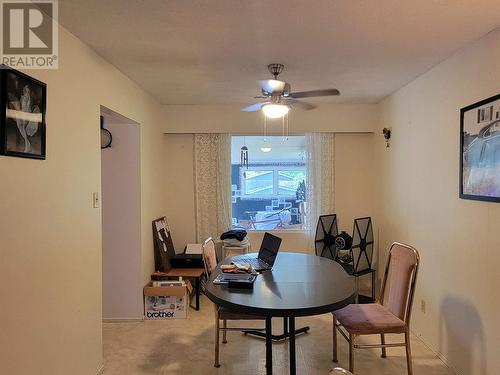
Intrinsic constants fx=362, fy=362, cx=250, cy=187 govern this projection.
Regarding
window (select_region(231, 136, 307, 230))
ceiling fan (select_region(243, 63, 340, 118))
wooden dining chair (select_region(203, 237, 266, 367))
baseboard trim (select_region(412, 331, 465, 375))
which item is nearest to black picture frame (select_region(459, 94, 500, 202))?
ceiling fan (select_region(243, 63, 340, 118))

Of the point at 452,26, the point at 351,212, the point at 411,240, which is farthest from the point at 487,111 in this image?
the point at 351,212

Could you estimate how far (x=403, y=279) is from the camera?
2.57m

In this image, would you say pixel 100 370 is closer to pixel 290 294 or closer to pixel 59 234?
pixel 59 234

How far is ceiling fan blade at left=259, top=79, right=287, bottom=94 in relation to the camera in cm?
251

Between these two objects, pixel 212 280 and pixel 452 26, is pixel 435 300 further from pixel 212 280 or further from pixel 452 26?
pixel 452 26

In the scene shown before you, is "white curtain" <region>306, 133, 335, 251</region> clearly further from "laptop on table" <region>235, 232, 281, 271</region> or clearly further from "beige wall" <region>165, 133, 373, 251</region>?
"laptop on table" <region>235, 232, 281, 271</region>

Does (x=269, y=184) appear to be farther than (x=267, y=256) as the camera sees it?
Yes

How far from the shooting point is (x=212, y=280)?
8.10 feet

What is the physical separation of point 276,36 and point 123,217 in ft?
7.68

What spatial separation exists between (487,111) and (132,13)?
7.36ft

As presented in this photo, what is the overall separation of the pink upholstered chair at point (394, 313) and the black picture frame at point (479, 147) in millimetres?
581

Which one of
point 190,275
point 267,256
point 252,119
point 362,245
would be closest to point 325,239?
point 362,245

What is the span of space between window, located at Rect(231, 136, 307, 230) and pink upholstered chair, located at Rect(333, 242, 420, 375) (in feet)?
7.13

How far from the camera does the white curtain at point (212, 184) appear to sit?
4.63 metres
